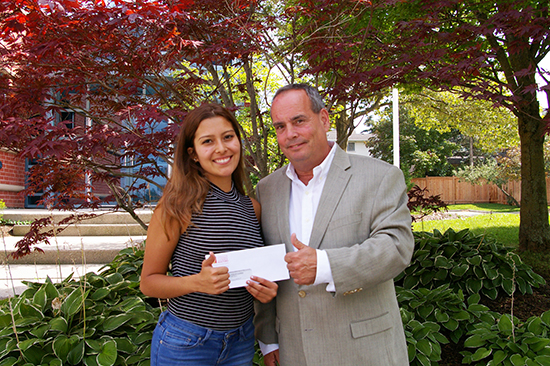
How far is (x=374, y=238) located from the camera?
1604 mm

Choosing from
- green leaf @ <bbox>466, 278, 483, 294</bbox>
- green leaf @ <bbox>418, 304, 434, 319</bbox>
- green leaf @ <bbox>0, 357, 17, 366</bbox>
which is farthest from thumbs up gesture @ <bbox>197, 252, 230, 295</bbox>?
green leaf @ <bbox>466, 278, 483, 294</bbox>

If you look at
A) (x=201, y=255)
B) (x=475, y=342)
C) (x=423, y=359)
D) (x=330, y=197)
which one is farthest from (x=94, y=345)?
(x=475, y=342)

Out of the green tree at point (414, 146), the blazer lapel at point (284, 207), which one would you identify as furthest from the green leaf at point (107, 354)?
the green tree at point (414, 146)

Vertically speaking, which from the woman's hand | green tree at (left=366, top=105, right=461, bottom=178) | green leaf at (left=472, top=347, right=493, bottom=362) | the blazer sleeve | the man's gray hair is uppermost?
green tree at (left=366, top=105, right=461, bottom=178)

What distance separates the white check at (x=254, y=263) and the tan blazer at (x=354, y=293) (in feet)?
0.55

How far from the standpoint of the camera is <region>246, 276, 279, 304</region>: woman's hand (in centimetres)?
170

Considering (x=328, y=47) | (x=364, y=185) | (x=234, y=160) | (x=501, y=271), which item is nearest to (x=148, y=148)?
(x=234, y=160)

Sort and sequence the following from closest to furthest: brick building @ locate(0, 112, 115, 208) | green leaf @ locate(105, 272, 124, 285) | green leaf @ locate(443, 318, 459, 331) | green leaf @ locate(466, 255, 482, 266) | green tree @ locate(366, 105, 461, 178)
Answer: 1. green leaf @ locate(443, 318, 459, 331)
2. green leaf @ locate(105, 272, 124, 285)
3. green leaf @ locate(466, 255, 482, 266)
4. brick building @ locate(0, 112, 115, 208)
5. green tree @ locate(366, 105, 461, 178)

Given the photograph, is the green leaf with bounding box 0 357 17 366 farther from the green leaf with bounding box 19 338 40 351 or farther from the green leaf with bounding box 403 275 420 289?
the green leaf with bounding box 403 275 420 289

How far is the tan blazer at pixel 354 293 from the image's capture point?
1683 millimetres

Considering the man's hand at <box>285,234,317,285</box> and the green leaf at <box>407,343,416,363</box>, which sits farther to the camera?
the green leaf at <box>407,343,416,363</box>

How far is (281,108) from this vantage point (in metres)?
1.97

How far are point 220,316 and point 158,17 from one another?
2.21 m

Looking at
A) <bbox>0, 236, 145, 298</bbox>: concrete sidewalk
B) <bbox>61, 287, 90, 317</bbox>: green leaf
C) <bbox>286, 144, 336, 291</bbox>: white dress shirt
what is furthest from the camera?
<bbox>0, 236, 145, 298</bbox>: concrete sidewalk
